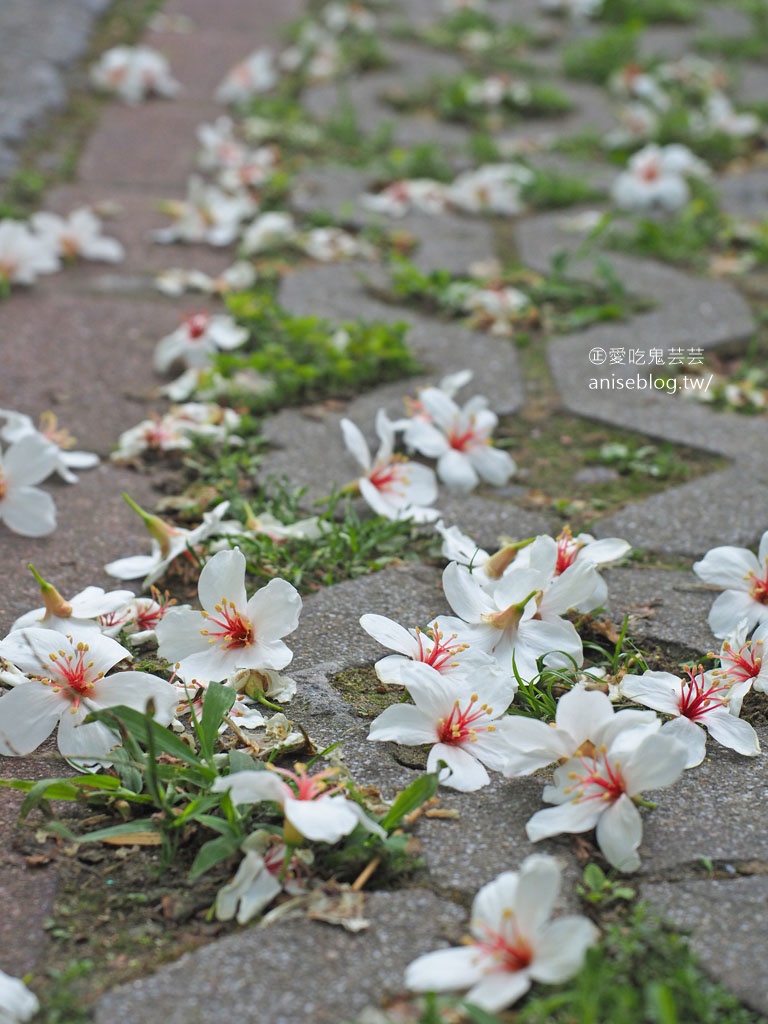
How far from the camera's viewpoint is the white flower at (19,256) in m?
2.56

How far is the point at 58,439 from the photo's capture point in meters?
2.00

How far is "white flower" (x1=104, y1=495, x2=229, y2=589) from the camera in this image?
5.38ft

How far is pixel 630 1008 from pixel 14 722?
76 cm

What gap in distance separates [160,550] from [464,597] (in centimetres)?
50

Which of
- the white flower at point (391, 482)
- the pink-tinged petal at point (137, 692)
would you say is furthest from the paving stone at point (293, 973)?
the white flower at point (391, 482)

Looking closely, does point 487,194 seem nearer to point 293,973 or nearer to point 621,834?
point 621,834

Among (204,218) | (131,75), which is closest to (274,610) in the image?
(204,218)

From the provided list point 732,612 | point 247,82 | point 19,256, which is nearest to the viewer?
point 732,612

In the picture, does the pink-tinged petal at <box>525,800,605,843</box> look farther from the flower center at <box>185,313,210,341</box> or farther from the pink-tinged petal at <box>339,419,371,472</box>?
→ the flower center at <box>185,313,210,341</box>

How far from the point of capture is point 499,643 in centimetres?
144

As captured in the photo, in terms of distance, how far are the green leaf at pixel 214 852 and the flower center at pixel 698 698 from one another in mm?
572

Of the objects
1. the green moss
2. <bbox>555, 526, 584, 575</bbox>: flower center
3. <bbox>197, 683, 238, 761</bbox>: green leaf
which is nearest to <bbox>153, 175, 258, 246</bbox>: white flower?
<bbox>555, 526, 584, 575</bbox>: flower center

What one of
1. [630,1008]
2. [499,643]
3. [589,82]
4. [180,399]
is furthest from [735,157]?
[630,1008]

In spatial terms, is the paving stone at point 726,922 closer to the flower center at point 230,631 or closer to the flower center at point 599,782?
the flower center at point 599,782
